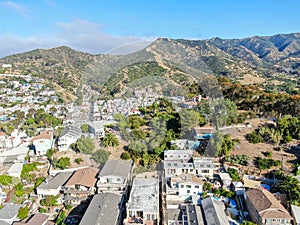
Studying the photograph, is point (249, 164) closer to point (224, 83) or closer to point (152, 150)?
point (152, 150)

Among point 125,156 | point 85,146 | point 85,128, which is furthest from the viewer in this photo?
point 85,128

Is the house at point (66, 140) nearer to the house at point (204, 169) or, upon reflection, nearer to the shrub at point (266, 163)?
the house at point (204, 169)

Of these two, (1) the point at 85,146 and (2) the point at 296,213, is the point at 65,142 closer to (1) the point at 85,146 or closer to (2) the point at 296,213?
(1) the point at 85,146

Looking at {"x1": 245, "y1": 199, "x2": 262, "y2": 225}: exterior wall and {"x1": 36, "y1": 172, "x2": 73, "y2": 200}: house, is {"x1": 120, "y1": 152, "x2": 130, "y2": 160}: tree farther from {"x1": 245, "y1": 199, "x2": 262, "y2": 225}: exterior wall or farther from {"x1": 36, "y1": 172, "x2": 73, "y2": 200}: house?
{"x1": 245, "y1": 199, "x2": 262, "y2": 225}: exterior wall

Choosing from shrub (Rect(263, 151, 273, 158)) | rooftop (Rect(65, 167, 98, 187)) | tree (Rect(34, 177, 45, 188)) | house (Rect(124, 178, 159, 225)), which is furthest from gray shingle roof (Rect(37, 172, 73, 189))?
shrub (Rect(263, 151, 273, 158))

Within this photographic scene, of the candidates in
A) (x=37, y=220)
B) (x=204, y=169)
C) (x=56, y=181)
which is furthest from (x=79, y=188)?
(x=204, y=169)

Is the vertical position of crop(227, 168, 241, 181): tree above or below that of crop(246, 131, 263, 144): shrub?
below
